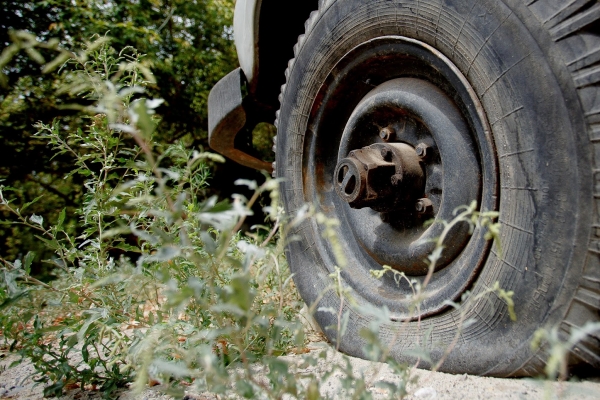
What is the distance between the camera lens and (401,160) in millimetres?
1381

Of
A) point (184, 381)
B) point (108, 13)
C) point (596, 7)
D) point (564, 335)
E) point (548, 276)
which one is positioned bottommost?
point (184, 381)

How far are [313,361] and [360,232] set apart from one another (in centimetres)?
78

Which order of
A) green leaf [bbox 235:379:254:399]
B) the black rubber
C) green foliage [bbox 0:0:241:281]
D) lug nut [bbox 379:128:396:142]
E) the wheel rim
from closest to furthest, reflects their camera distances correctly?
1. green leaf [bbox 235:379:254:399]
2. the black rubber
3. the wheel rim
4. lug nut [bbox 379:128:396:142]
5. green foliage [bbox 0:0:241:281]

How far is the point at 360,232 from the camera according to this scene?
1.59 metres

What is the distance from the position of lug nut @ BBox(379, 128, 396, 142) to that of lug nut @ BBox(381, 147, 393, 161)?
3.2 inches

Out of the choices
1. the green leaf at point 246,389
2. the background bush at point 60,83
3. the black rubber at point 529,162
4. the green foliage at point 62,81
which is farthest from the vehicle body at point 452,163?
the green foliage at point 62,81

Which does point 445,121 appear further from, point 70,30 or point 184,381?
point 70,30

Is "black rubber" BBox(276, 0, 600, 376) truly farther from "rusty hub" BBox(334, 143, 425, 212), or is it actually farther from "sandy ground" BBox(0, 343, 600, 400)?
"rusty hub" BBox(334, 143, 425, 212)

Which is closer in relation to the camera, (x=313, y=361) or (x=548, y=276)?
(x=313, y=361)

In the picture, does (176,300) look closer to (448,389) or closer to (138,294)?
(448,389)

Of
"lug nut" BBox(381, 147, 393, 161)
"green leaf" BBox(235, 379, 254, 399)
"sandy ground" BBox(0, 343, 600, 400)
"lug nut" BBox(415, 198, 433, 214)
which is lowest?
"sandy ground" BBox(0, 343, 600, 400)

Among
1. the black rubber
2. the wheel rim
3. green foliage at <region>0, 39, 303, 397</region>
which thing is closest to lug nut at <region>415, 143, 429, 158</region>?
the wheel rim

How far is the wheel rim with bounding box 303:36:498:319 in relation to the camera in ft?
4.00

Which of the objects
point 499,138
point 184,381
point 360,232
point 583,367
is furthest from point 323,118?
point 583,367
